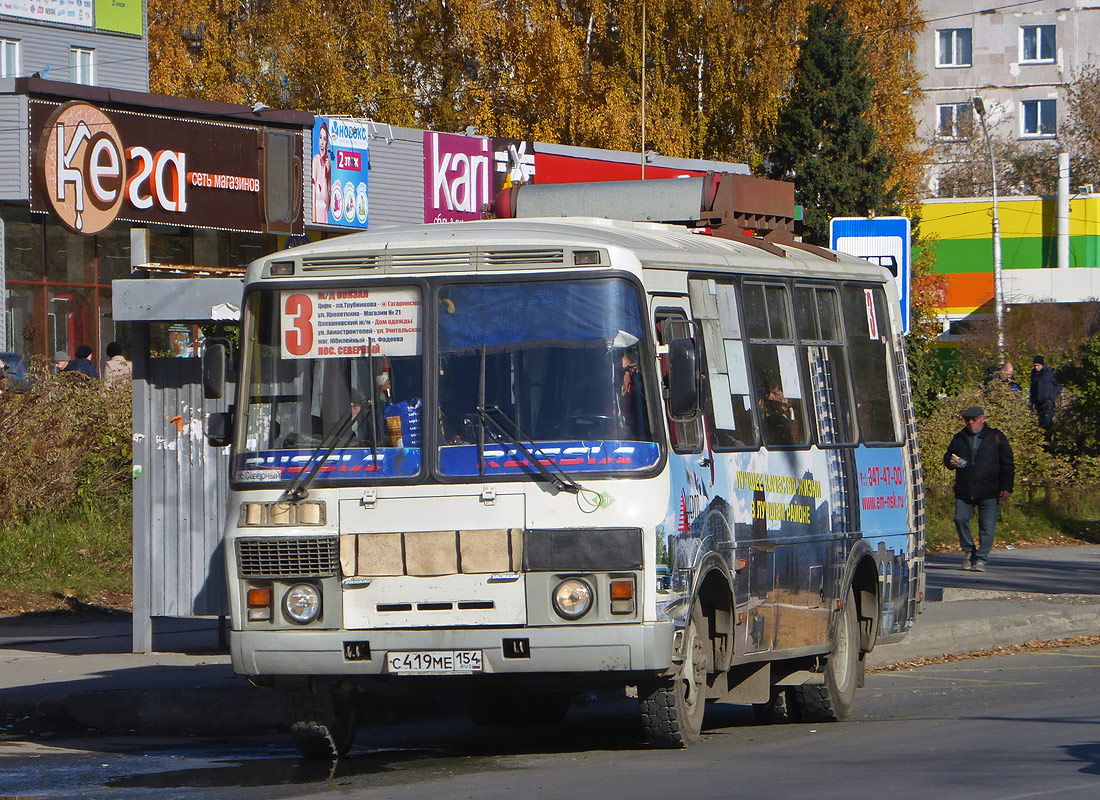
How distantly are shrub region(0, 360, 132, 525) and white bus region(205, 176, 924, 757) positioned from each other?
915 centimetres

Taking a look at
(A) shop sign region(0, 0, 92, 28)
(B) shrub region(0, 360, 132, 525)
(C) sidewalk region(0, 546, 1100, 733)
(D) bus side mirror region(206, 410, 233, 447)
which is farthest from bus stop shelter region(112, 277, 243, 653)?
(A) shop sign region(0, 0, 92, 28)

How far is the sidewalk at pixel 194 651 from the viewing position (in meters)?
10.4

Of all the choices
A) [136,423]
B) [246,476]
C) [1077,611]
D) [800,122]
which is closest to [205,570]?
[136,423]

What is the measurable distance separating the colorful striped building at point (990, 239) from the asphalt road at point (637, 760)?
173 feet

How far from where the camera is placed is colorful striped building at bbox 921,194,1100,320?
6278 cm

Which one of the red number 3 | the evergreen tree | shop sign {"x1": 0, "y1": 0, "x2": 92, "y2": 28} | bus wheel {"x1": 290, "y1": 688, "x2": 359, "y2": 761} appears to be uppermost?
shop sign {"x1": 0, "y1": 0, "x2": 92, "y2": 28}

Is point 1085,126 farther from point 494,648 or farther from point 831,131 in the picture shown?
point 494,648

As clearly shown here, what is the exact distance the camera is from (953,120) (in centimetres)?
8012

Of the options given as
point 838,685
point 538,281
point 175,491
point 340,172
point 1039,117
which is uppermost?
point 1039,117

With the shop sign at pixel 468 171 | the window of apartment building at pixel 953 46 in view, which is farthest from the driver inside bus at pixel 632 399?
the window of apartment building at pixel 953 46

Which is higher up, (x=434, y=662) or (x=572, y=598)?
(x=572, y=598)

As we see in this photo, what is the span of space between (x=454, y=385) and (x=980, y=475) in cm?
1191

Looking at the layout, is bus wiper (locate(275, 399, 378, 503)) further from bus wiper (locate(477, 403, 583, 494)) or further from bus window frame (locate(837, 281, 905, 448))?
bus window frame (locate(837, 281, 905, 448))

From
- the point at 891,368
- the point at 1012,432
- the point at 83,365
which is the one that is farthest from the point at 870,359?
the point at 1012,432
